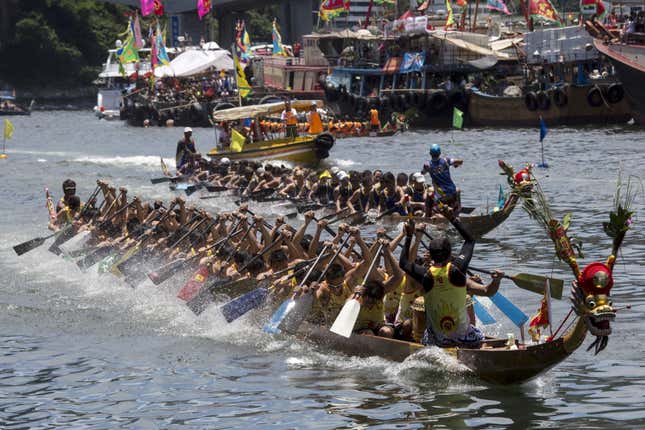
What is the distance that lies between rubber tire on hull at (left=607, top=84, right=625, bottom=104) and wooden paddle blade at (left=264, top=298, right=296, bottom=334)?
1501 inches

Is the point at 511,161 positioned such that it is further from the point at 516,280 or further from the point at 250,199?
the point at 516,280

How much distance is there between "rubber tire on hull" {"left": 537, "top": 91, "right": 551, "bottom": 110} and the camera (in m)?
50.6

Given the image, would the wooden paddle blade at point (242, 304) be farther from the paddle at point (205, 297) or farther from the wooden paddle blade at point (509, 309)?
the wooden paddle blade at point (509, 309)

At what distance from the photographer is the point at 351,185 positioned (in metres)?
24.7

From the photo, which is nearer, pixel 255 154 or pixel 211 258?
pixel 211 258

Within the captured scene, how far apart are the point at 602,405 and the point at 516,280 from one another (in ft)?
5.54

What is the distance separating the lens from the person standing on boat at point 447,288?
11.1 meters

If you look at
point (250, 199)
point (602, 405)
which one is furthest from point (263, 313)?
point (250, 199)

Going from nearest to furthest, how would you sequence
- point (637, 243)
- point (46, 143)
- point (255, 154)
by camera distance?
1. point (637, 243)
2. point (255, 154)
3. point (46, 143)

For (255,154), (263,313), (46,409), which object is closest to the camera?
(46,409)

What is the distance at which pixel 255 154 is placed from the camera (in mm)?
38156

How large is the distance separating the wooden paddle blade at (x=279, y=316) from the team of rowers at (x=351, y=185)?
7.38 m

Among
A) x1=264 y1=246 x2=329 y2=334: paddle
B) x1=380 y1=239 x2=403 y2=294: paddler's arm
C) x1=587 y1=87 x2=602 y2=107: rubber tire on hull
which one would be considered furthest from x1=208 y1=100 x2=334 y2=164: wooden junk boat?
x1=380 y1=239 x2=403 y2=294: paddler's arm

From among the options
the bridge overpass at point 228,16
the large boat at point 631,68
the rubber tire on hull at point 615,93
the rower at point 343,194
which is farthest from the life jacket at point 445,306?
the bridge overpass at point 228,16
